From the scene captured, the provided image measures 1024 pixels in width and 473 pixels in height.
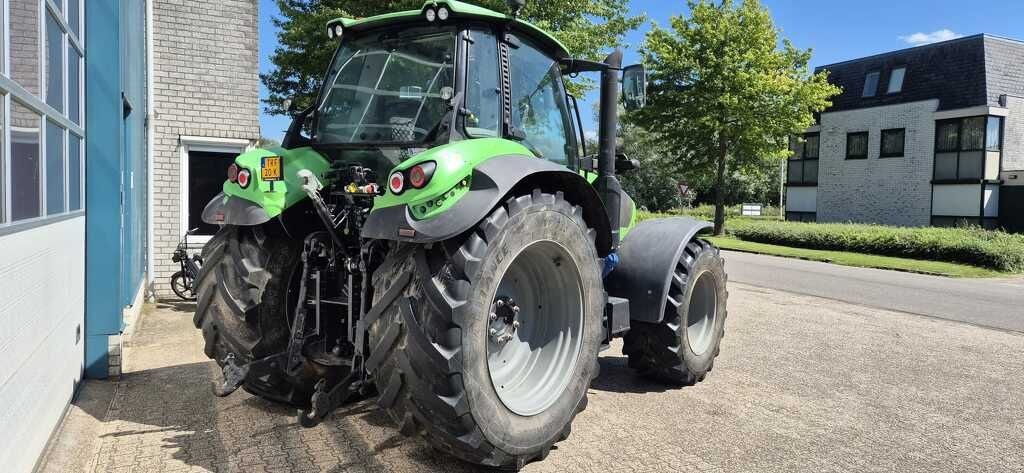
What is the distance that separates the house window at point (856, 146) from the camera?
3141 cm

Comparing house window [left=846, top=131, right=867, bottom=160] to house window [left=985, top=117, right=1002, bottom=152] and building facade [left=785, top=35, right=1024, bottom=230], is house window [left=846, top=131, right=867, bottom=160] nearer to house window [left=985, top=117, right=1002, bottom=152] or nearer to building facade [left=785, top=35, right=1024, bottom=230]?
building facade [left=785, top=35, right=1024, bottom=230]

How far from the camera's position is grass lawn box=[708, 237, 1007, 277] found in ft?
56.2

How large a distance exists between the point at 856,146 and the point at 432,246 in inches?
1292

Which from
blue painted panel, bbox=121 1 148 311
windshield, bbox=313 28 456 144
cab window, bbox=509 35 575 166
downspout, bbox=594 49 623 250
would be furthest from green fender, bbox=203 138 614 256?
blue painted panel, bbox=121 1 148 311

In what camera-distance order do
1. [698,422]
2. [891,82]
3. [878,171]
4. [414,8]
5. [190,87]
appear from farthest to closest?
[891,82] < [878,171] < [414,8] < [190,87] < [698,422]

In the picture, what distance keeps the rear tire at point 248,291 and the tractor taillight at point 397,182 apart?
1288 mm

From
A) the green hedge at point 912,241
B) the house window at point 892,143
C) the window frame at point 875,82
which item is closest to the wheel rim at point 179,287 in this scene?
the green hedge at point 912,241

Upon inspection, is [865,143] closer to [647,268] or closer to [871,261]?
[871,261]

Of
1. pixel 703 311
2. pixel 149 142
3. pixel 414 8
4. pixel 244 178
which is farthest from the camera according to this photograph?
pixel 414 8

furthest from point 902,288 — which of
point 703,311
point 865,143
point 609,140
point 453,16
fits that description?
point 865,143

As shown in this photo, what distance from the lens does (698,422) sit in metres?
4.82

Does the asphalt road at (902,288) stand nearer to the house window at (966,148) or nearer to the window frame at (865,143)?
the house window at (966,148)

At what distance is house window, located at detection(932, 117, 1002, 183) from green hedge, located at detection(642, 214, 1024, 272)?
20.2 feet

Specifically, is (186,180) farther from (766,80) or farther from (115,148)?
(766,80)
